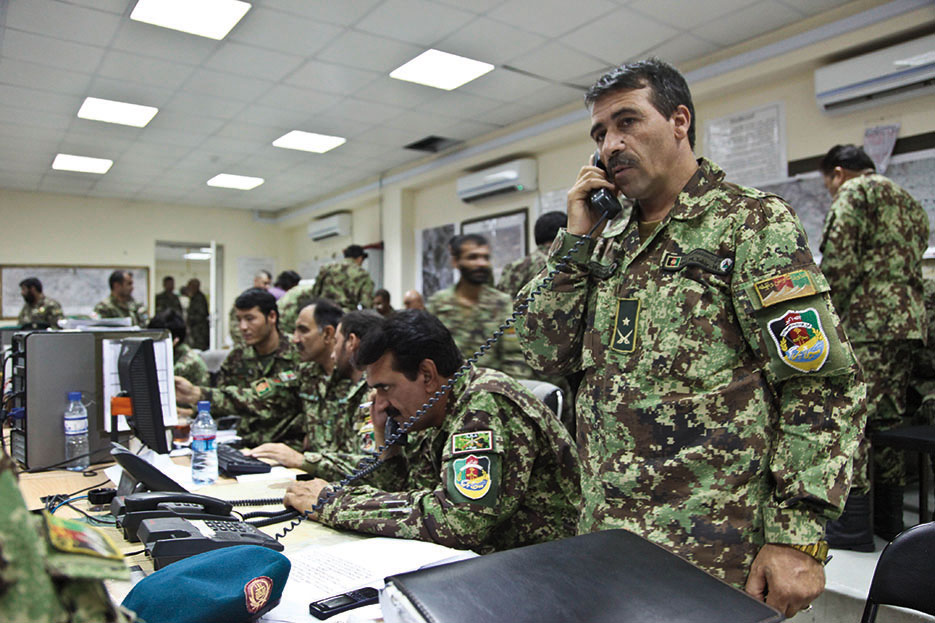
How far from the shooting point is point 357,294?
552 centimetres

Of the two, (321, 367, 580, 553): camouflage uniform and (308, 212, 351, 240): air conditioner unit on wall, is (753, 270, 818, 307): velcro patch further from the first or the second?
(308, 212, 351, 240): air conditioner unit on wall

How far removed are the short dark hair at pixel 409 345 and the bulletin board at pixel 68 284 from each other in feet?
25.8

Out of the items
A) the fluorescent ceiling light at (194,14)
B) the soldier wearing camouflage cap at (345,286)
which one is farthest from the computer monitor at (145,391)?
the soldier wearing camouflage cap at (345,286)

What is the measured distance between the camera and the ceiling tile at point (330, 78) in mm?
4320

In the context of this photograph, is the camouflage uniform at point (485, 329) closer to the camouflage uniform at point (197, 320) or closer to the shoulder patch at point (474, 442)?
the shoulder patch at point (474, 442)

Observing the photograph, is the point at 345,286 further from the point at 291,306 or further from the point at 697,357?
the point at 697,357

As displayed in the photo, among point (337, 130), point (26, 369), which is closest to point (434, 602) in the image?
point (26, 369)

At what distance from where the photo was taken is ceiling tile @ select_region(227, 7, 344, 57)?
3584 millimetres

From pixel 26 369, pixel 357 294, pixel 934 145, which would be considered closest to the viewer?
pixel 26 369

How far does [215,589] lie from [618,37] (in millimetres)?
3839

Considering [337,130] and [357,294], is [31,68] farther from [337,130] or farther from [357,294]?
[357,294]

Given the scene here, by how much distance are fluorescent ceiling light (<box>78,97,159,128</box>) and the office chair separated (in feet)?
18.2

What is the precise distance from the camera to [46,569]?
0.37 metres

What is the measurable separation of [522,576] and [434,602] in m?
0.10
